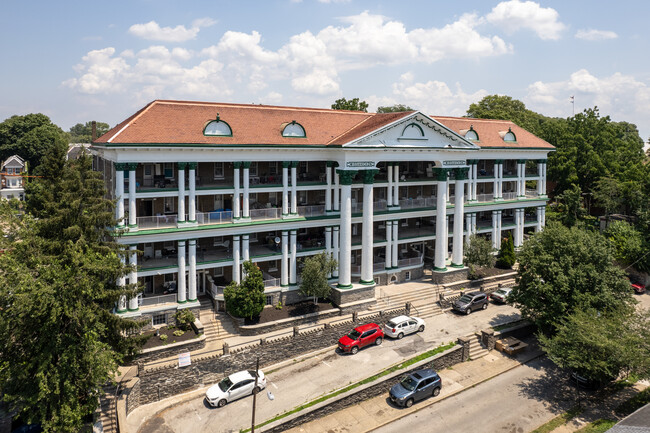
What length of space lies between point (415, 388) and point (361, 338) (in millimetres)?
6093

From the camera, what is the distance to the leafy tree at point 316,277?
3509 centimetres

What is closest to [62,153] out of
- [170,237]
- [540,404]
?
[170,237]

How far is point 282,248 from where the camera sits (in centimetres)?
3738

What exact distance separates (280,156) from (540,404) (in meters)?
25.3

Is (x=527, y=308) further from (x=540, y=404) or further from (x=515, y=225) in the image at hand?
(x=515, y=225)

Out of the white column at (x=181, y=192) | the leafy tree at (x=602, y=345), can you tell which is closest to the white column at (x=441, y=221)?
the leafy tree at (x=602, y=345)

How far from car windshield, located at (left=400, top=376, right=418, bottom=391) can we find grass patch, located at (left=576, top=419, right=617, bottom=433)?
905cm

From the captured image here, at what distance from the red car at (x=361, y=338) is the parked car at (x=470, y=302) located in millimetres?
8477

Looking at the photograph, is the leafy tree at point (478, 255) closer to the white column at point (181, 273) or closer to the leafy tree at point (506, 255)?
the leafy tree at point (506, 255)

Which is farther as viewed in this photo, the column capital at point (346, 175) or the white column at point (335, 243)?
the white column at point (335, 243)

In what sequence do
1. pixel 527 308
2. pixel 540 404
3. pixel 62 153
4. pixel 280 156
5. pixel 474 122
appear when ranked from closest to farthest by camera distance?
pixel 540 404
pixel 62 153
pixel 527 308
pixel 280 156
pixel 474 122

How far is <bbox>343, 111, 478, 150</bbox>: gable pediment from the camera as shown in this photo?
37.2 metres

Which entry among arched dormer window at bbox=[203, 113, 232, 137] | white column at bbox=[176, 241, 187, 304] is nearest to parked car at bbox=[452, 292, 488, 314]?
white column at bbox=[176, 241, 187, 304]

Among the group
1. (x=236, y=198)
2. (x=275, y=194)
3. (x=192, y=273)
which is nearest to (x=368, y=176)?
(x=275, y=194)
